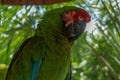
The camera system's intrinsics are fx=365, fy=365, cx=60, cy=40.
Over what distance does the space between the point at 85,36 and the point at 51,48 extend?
410 millimetres

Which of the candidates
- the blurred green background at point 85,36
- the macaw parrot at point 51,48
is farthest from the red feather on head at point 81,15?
the blurred green background at point 85,36

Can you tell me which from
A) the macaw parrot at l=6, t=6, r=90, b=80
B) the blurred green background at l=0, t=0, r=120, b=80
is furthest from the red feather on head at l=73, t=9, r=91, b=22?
the blurred green background at l=0, t=0, r=120, b=80

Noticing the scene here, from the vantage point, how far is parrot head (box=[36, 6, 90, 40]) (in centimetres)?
106

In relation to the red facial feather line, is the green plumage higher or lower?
lower

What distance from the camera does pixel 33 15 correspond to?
1.32m

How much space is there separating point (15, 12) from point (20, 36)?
9 centimetres

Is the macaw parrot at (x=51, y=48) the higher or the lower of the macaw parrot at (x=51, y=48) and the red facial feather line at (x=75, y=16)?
the lower

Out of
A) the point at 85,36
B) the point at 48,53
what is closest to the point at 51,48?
the point at 48,53

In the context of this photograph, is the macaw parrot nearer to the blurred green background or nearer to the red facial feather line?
the red facial feather line

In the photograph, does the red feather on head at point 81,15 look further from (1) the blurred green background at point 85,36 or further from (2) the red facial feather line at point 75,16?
(1) the blurred green background at point 85,36

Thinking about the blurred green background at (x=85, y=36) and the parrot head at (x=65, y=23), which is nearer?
the parrot head at (x=65, y=23)

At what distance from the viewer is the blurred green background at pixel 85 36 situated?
1312mm

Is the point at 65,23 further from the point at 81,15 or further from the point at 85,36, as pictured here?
the point at 85,36

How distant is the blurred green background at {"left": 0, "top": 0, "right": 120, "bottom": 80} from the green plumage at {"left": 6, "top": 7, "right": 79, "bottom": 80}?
10 cm
